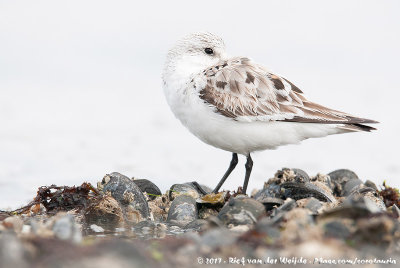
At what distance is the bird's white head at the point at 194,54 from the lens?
9055 mm

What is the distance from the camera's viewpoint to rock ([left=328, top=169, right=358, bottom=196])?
1060 cm

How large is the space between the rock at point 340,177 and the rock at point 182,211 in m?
3.38

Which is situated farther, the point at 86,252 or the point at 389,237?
the point at 389,237

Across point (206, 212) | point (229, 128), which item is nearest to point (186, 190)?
point (206, 212)

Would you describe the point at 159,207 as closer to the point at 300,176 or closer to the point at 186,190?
the point at 186,190

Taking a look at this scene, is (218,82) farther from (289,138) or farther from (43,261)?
(43,261)

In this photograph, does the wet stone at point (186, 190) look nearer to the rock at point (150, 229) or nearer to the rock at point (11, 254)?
the rock at point (150, 229)

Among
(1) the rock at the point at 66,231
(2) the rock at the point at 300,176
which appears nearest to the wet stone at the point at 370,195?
(2) the rock at the point at 300,176

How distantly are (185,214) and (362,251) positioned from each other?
3711 millimetres

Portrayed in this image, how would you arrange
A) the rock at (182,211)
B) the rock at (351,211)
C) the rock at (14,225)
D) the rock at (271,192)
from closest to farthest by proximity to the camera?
the rock at (351,211), the rock at (14,225), the rock at (182,211), the rock at (271,192)

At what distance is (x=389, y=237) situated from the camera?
4.96 meters

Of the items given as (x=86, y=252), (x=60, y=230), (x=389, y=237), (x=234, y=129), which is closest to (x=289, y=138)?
(x=234, y=129)

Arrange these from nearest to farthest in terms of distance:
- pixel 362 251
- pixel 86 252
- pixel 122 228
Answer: pixel 86 252 < pixel 362 251 < pixel 122 228

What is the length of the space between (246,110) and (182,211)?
68.2 inches
